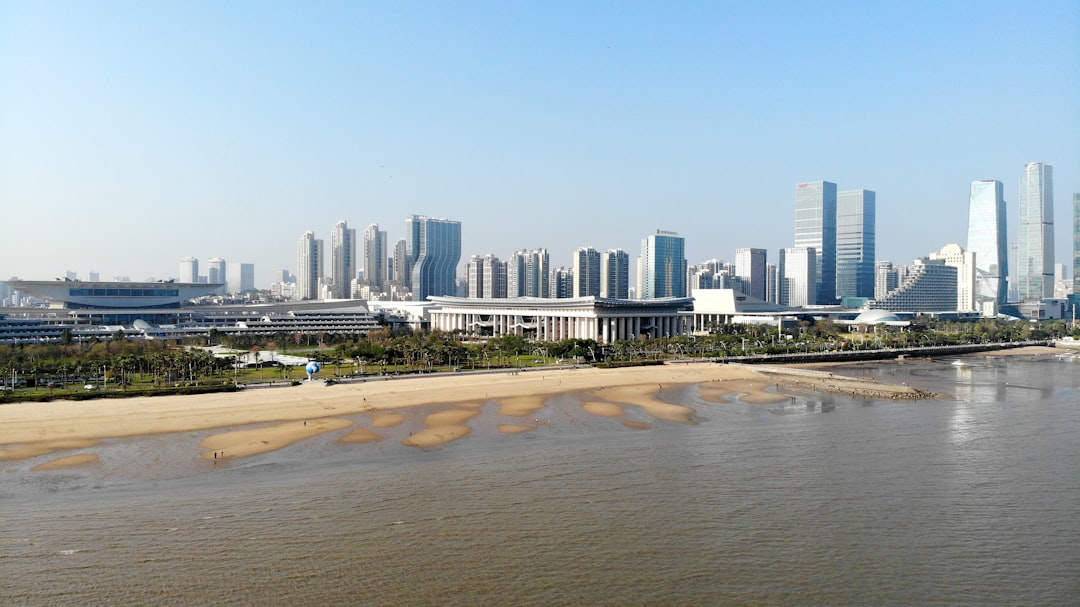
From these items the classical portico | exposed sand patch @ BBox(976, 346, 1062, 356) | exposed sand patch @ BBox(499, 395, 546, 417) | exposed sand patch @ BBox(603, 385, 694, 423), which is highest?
the classical portico

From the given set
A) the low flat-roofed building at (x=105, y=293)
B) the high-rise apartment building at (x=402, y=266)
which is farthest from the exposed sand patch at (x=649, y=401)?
the high-rise apartment building at (x=402, y=266)

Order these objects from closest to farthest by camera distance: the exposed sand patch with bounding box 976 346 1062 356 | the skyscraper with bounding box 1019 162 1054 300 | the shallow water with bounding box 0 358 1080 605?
the shallow water with bounding box 0 358 1080 605, the exposed sand patch with bounding box 976 346 1062 356, the skyscraper with bounding box 1019 162 1054 300

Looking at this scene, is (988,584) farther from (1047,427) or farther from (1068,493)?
(1047,427)

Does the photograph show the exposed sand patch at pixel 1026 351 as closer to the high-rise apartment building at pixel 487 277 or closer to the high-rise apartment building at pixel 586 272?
the high-rise apartment building at pixel 586 272

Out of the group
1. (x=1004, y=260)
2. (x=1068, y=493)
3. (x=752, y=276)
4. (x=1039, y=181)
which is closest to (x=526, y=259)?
(x=752, y=276)

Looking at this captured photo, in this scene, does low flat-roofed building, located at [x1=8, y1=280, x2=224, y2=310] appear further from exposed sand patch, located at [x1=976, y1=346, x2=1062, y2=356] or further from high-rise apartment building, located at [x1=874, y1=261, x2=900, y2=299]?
high-rise apartment building, located at [x1=874, y1=261, x2=900, y2=299]

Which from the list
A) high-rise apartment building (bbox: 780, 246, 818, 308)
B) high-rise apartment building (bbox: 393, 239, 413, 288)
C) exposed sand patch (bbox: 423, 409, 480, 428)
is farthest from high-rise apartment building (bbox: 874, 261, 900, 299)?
exposed sand patch (bbox: 423, 409, 480, 428)
